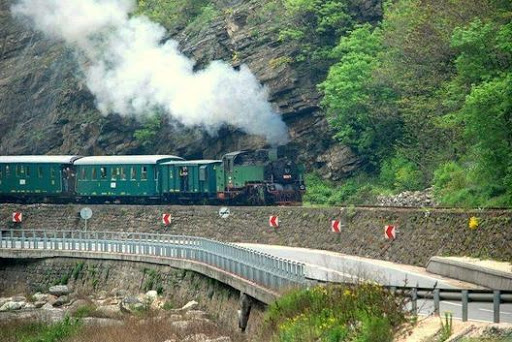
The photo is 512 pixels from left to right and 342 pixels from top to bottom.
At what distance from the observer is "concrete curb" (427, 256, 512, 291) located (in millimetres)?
31641

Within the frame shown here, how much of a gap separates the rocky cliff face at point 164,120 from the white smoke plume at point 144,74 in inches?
34.7

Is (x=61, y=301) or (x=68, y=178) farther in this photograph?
(x=68, y=178)

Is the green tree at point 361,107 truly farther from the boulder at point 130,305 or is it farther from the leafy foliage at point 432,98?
the boulder at point 130,305

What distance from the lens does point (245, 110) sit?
57.7 m

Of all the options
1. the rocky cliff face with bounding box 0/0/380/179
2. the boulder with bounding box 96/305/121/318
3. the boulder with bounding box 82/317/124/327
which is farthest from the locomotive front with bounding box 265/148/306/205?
the boulder with bounding box 82/317/124/327

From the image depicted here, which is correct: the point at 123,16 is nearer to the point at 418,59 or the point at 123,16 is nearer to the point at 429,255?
the point at 418,59

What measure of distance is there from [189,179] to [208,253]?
16479mm

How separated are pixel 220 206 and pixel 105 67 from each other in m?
17.1

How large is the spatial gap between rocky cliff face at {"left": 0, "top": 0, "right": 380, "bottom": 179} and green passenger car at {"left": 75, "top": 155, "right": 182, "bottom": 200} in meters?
5.41

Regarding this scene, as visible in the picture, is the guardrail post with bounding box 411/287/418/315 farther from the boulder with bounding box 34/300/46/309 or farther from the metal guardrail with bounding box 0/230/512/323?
the boulder with bounding box 34/300/46/309

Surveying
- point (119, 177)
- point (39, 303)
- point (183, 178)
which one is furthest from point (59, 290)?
point (119, 177)

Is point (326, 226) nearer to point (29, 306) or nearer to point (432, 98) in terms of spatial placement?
point (432, 98)

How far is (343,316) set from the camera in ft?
78.4

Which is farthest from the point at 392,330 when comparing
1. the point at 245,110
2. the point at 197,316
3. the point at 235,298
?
the point at 245,110
